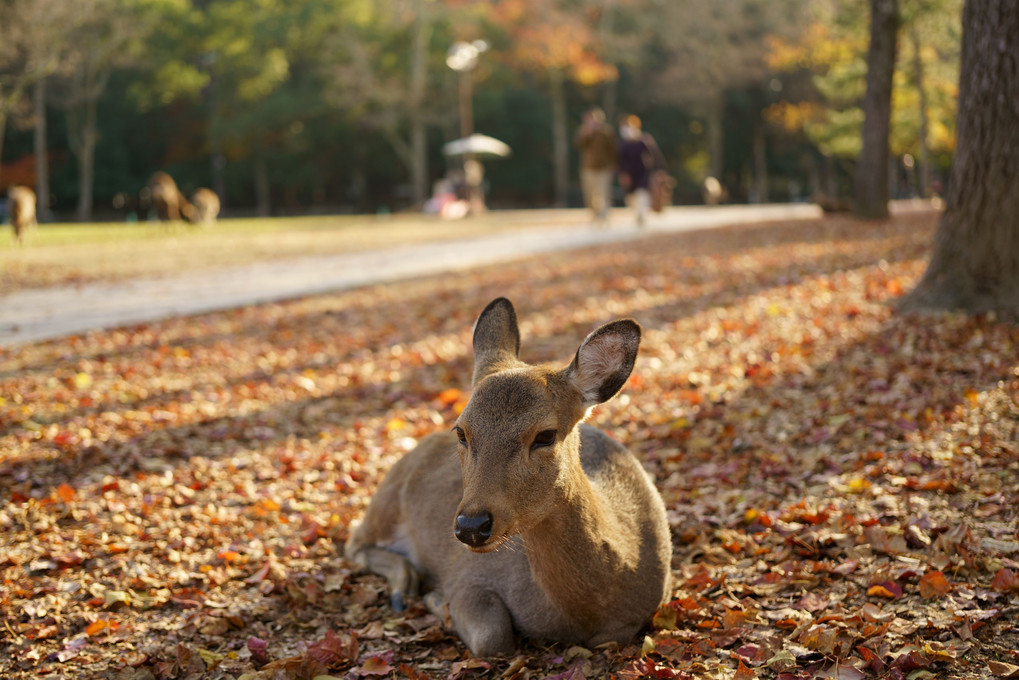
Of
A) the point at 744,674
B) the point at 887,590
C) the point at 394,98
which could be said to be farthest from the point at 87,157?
the point at 744,674

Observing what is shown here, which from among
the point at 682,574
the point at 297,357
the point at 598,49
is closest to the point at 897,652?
the point at 682,574

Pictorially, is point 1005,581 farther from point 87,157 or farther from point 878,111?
point 87,157

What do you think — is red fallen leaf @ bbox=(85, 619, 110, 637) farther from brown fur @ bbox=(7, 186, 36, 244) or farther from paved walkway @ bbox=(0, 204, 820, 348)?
brown fur @ bbox=(7, 186, 36, 244)

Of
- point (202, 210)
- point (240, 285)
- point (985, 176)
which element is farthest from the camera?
point (202, 210)

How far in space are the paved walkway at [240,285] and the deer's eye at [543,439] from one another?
25.9 feet

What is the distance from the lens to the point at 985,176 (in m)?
7.42

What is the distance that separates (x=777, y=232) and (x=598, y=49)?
96.3ft

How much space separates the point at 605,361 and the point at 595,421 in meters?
3.52

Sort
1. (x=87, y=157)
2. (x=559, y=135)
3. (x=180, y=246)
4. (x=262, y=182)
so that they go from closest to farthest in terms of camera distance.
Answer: (x=180, y=246) < (x=87, y=157) < (x=559, y=135) < (x=262, y=182)

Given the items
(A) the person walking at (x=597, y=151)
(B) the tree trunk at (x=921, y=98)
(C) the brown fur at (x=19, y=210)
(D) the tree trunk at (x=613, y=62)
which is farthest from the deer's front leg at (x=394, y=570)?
(D) the tree trunk at (x=613, y=62)

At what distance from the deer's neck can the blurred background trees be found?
40130mm

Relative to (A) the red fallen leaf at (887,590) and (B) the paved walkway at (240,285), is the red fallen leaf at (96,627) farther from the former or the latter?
(B) the paved walkway at (240,285)

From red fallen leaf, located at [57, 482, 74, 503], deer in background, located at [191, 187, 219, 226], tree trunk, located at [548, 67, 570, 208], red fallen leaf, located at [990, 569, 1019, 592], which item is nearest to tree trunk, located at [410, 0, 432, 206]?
tree trunk, located at [548, 67, 570, 208]

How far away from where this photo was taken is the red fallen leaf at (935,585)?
3.98 metres
